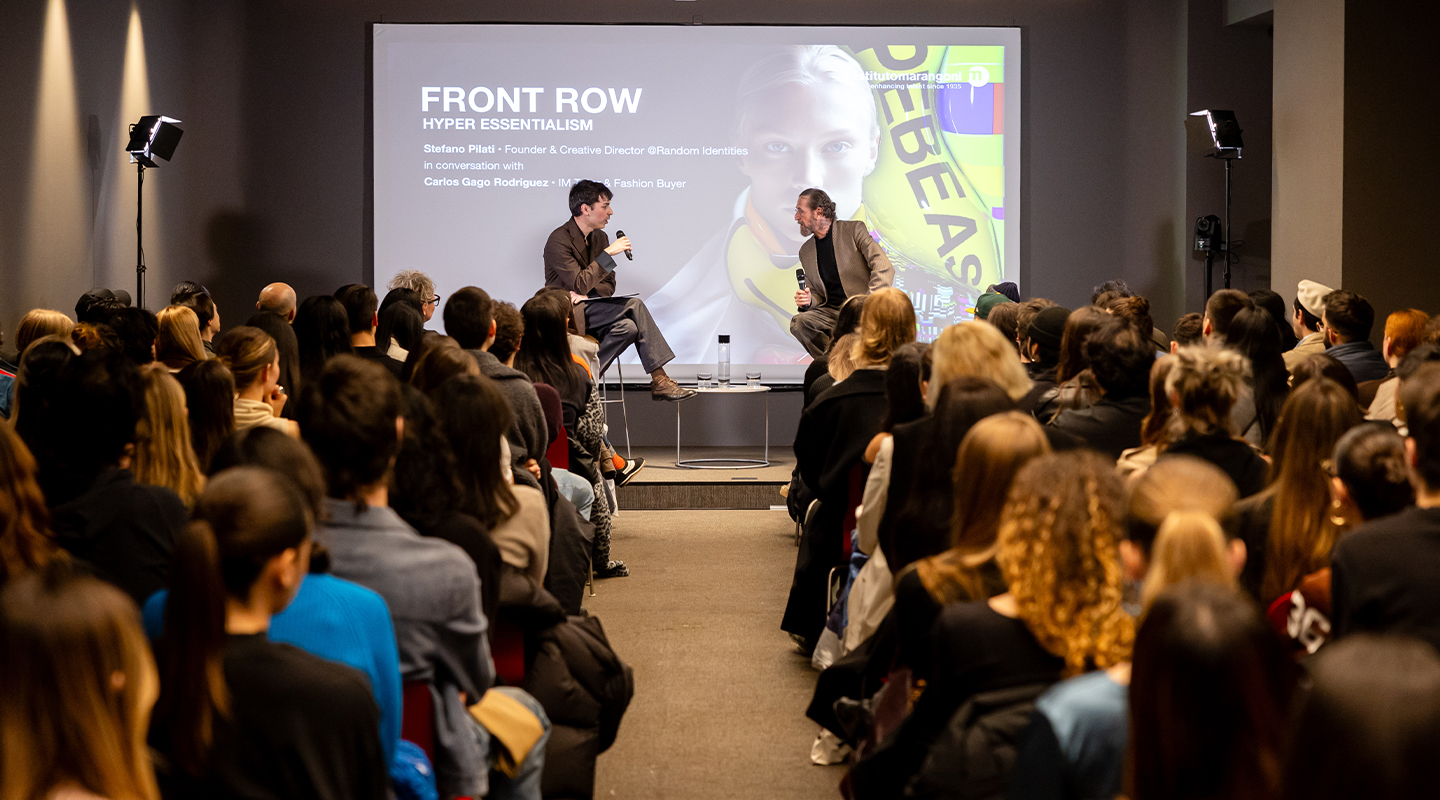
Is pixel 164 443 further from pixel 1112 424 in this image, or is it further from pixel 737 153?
pixel 737 153

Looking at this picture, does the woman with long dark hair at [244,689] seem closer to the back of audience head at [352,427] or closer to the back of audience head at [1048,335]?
the back of audience head at [352,427]

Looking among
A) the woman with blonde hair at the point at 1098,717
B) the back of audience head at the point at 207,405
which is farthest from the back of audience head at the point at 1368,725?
the back of audience head at the point at 207,405

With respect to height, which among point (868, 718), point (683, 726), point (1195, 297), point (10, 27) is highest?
point (10, 27)

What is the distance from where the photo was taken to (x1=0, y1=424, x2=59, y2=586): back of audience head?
6.35 feet

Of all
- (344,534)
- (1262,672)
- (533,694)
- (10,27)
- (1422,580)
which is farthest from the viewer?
(10,27)

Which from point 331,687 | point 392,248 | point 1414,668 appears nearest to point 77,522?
point 331,687

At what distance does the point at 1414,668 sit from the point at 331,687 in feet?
3.49

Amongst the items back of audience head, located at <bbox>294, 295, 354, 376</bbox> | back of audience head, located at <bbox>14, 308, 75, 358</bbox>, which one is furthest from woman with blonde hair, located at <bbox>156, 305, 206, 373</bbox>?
back of audience head, located at <bbox>14, 308, 75, 358</bbox>

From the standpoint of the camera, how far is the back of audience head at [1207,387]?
2.64 metres

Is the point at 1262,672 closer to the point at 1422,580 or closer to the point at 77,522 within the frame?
the point at 1422,580

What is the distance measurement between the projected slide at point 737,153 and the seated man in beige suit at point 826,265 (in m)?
1.29

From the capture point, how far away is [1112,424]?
10.2 ft

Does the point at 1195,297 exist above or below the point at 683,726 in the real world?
above

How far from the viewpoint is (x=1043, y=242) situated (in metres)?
9.19
